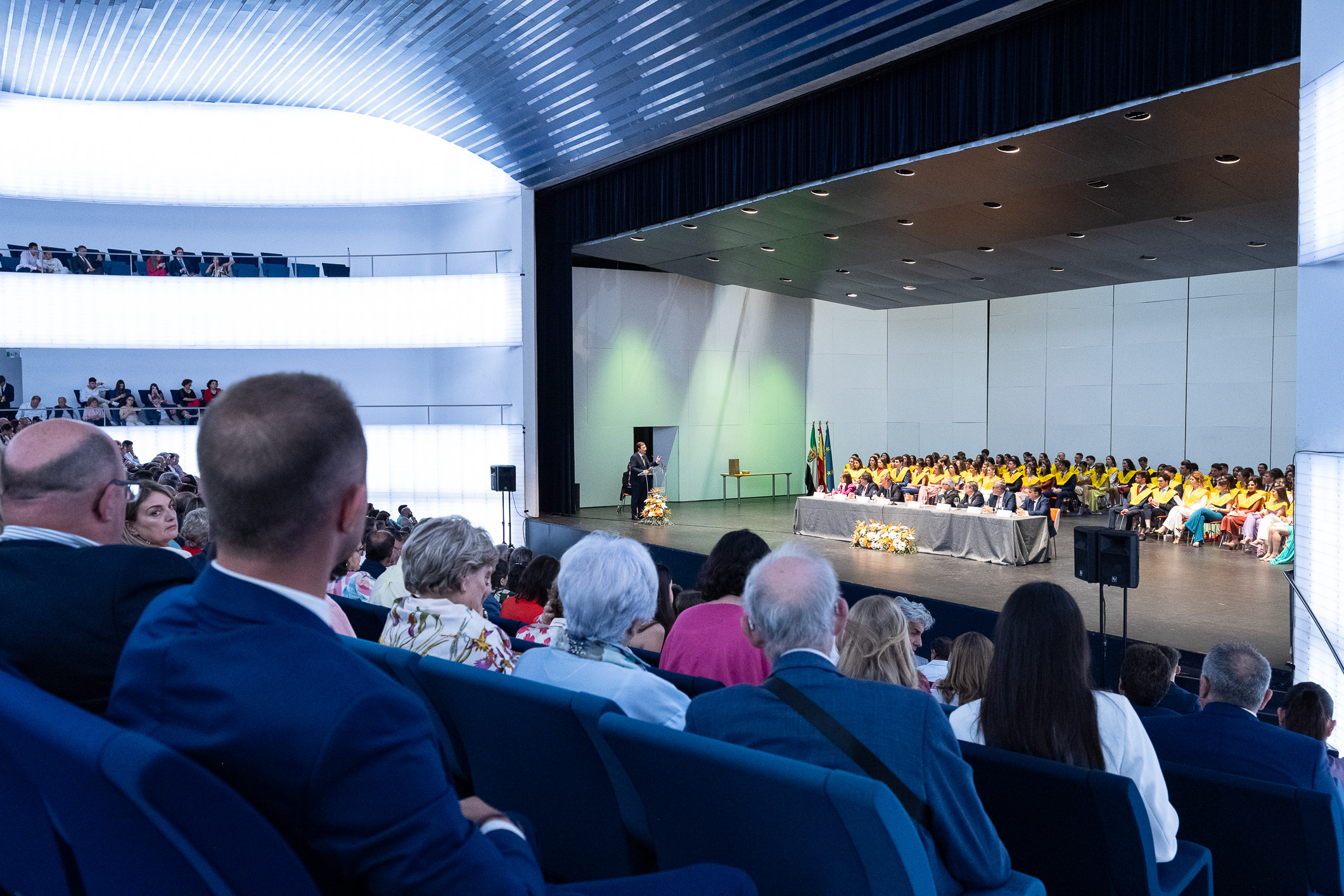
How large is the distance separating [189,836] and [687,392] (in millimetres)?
17567

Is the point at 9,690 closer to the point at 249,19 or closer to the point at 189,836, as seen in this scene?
the point at 189,836

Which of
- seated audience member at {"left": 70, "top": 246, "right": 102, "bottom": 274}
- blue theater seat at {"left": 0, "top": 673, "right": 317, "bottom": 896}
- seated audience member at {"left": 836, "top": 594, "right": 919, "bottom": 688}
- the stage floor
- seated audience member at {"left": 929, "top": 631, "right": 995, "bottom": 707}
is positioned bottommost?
the stage floor

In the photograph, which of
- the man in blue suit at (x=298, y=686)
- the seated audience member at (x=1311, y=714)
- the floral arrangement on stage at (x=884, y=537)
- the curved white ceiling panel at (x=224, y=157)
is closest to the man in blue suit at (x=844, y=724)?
the man in blue suit at (x=298, y=686)

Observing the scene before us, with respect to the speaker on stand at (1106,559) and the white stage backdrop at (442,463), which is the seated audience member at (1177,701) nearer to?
the speaker on stand at (1106,559)

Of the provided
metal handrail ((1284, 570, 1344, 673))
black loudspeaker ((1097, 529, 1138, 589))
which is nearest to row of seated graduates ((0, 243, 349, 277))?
black loudspeaker ((1097, 529, 1138, 589))

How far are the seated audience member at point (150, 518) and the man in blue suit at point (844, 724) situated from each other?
2344mm

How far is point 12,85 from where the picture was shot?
45.7 ft

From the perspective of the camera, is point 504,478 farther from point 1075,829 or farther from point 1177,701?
point 1075,829

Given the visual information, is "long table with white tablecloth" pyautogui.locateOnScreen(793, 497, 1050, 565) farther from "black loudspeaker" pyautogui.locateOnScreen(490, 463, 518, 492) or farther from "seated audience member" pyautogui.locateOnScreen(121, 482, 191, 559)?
"seated audience member" pyautogui.locateOnScreen(121, 482, 191, 559)

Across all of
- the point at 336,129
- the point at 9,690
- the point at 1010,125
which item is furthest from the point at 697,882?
the point at 336,129

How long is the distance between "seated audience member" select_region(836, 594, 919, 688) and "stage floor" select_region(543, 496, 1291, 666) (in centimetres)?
483

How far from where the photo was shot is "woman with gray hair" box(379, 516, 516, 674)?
2818 millimetres

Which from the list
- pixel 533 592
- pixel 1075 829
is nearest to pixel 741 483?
pixel 533 592

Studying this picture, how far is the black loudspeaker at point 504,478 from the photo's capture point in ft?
45.2
